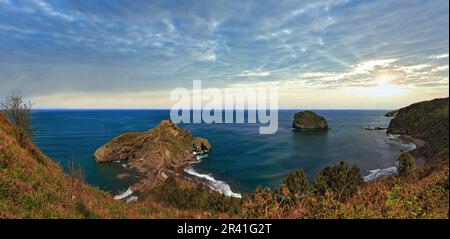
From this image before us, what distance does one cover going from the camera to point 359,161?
78688 millimetres

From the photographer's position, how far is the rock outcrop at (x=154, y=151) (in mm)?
70625

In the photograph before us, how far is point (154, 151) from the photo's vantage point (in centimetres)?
7288

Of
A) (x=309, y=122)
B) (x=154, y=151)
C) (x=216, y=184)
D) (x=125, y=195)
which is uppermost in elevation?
(x=309, y=122)

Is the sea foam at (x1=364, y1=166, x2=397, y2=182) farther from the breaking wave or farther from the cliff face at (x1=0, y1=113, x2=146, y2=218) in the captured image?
the cliff face at (x1=0, y1=113, x2=146, y2=218)

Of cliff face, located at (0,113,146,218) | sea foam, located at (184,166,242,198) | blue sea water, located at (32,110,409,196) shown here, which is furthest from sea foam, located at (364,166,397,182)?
cliff face, located at (0,113,146,218)

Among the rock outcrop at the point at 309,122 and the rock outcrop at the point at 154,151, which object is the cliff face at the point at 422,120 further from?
the rock outcrop at the point at 154,151

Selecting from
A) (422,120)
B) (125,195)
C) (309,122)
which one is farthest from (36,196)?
(309,122)

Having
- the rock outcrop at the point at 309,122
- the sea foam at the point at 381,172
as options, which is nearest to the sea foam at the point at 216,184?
the sea foam at the point at 381,172

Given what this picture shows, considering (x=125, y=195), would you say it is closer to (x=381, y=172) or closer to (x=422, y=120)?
(x=381, y=172)
